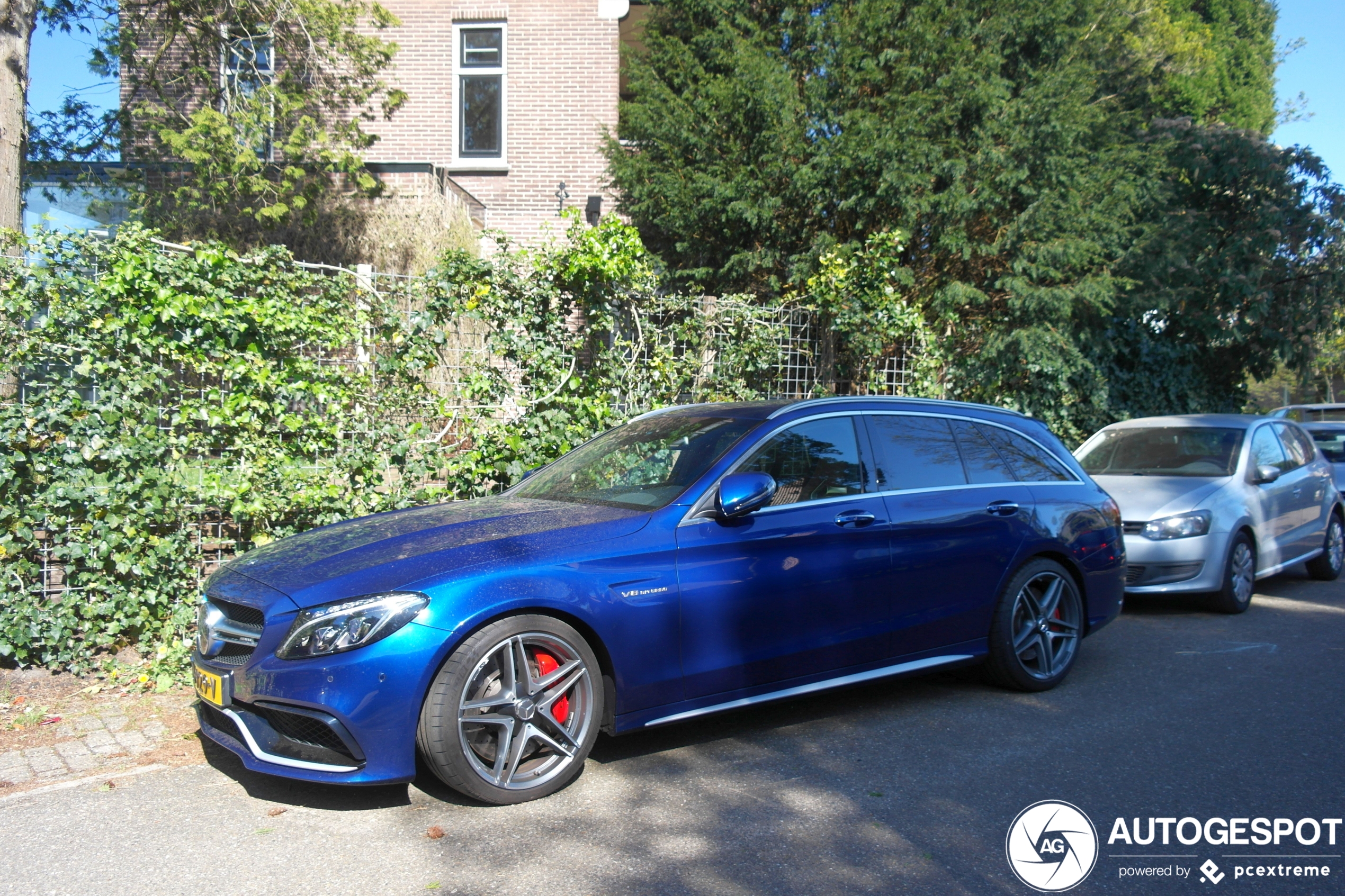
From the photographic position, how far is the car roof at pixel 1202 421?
9219 millimetres

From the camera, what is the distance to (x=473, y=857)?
357 cm

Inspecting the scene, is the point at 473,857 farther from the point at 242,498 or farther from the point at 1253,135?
the point at 1253,135

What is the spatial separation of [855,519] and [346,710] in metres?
2.55

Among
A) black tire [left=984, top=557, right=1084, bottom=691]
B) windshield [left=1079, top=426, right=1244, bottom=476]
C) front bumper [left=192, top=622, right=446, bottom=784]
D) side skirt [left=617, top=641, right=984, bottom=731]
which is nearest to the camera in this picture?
front bumper [left=192, top=622, right=446, bottom=784]

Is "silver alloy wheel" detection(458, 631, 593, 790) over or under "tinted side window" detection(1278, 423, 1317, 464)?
under

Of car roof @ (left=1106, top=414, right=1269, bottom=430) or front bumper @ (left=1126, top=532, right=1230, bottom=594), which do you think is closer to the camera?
front bumper @ (left=1126, top=532, right=1230, bottom=594)

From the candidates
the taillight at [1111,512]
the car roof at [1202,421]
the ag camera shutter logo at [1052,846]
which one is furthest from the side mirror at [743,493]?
the car roof at [1202,421]

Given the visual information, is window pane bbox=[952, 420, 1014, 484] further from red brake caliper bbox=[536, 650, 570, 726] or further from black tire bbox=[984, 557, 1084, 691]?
red brake caliper bbox=[536, 650, 570, 726]

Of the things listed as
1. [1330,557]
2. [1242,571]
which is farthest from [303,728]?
[1330,557]

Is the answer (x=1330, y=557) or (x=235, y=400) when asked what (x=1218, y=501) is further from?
(x=235, y=400)

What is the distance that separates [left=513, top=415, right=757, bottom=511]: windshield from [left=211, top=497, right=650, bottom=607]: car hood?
0.56ft

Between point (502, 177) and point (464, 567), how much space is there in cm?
1308

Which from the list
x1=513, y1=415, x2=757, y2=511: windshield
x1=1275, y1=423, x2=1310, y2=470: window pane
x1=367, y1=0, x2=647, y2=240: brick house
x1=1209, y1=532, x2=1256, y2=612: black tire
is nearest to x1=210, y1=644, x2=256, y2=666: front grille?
x1=513, y1=415, x2=757, y2=511: windshield

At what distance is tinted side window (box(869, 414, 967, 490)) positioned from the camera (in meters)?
5.38
